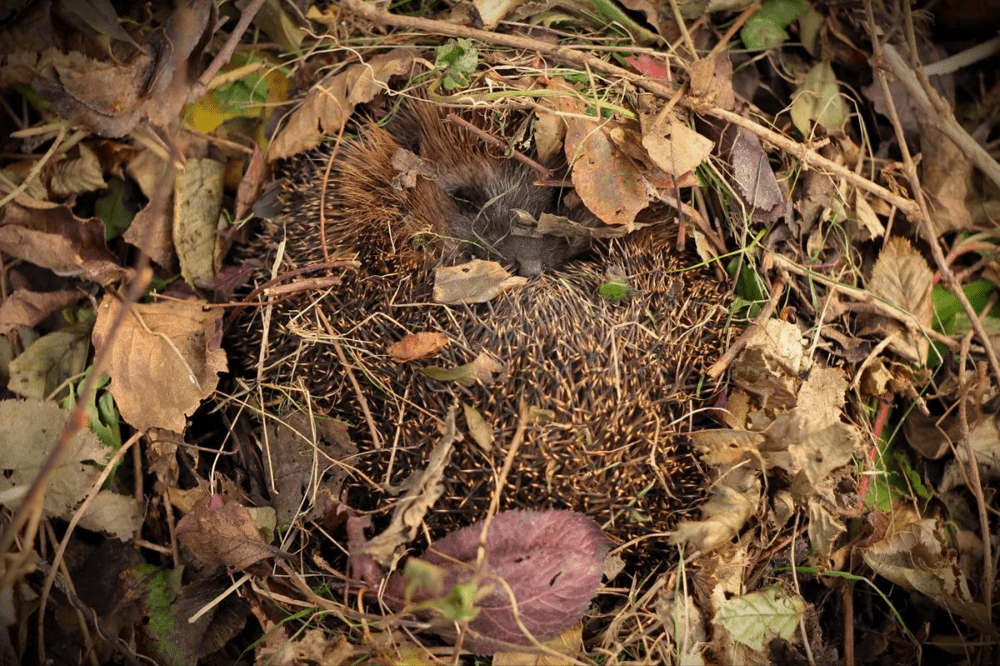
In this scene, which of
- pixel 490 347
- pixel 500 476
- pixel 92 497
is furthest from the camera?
pixel 92 497

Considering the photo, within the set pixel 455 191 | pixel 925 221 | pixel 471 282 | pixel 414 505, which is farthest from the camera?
pixel 455 191

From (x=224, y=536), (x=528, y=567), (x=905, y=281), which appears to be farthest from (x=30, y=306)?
(x=905, y=281)

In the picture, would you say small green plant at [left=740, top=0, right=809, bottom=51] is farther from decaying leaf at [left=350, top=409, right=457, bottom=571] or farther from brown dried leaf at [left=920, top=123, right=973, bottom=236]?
decaying leaf at [left=350, top=409, right=457, bottom=571]

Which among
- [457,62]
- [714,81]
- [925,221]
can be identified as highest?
[457,62]

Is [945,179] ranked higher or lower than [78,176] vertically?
lower

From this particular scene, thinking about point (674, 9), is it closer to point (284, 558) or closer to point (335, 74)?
point (335, 74)

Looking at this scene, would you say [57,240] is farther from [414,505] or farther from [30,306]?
[414,505]

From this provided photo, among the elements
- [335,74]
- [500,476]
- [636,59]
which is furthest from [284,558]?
[636,59]
